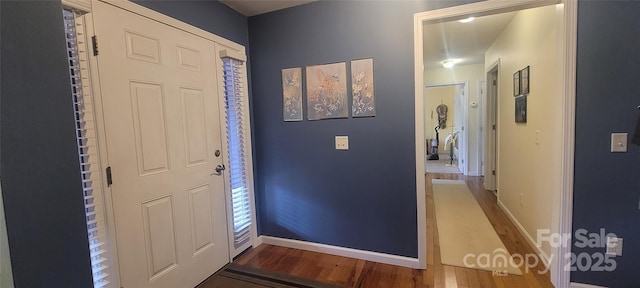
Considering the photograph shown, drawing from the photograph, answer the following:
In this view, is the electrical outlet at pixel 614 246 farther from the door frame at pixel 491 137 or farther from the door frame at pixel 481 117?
the door frame at pixel 481 117

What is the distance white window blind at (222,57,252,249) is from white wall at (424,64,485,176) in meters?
4.61

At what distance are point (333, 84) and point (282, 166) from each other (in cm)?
95

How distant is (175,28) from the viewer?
1902 millimetres

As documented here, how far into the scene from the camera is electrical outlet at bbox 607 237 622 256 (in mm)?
1719

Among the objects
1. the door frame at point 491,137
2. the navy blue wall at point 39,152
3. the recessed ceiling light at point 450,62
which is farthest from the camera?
the recessed ceiling light at point 450,62

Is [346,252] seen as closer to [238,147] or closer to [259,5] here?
[238,147]

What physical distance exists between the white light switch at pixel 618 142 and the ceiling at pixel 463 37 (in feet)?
5.56

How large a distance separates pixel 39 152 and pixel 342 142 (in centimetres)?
188

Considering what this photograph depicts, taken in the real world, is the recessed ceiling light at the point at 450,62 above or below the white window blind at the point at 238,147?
above

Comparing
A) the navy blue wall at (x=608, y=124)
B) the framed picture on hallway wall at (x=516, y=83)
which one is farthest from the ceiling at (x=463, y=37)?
the navy blue wall at (x=608, y=124)

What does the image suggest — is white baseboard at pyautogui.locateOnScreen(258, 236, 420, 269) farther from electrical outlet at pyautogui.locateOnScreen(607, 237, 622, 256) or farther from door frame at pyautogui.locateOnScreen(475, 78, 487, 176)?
door frame at pyautogui.locateOnScreen(475, 78, 487, 176)

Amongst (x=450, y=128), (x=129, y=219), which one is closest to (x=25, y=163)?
(x=129, y=219)

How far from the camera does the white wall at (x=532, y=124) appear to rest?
202 cm

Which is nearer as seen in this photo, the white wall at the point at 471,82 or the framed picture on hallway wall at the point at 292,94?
the framed picture on hallway wall at the point at 292,94
